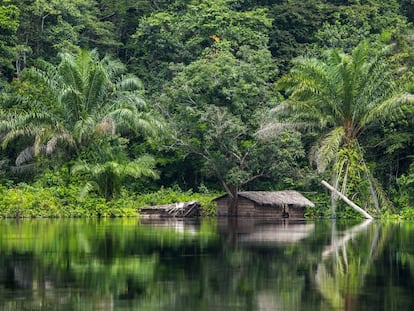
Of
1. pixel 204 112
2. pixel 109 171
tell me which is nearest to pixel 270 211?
pixel 204 112

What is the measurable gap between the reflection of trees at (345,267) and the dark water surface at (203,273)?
0.01m

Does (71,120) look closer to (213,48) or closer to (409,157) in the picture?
(213,48)

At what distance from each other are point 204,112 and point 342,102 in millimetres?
6467

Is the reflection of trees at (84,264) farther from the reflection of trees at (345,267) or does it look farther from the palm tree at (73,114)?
the palm tree at (73,114)

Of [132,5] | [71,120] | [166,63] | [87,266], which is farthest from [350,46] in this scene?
[87,266]

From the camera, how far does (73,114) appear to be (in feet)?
117

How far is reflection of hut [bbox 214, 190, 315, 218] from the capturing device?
36.7 meters

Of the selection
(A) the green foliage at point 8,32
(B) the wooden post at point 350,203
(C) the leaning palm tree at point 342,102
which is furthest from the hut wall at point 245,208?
(A) the green foliage at point 8,32

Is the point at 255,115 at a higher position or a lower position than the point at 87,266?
higher

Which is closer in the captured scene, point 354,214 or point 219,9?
point 354,214

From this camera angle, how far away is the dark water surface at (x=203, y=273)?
32.4 feet

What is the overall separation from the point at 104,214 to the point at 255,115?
26.4 ft

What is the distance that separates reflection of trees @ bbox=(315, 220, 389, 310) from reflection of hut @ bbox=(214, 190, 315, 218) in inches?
562

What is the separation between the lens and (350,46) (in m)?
44.4
